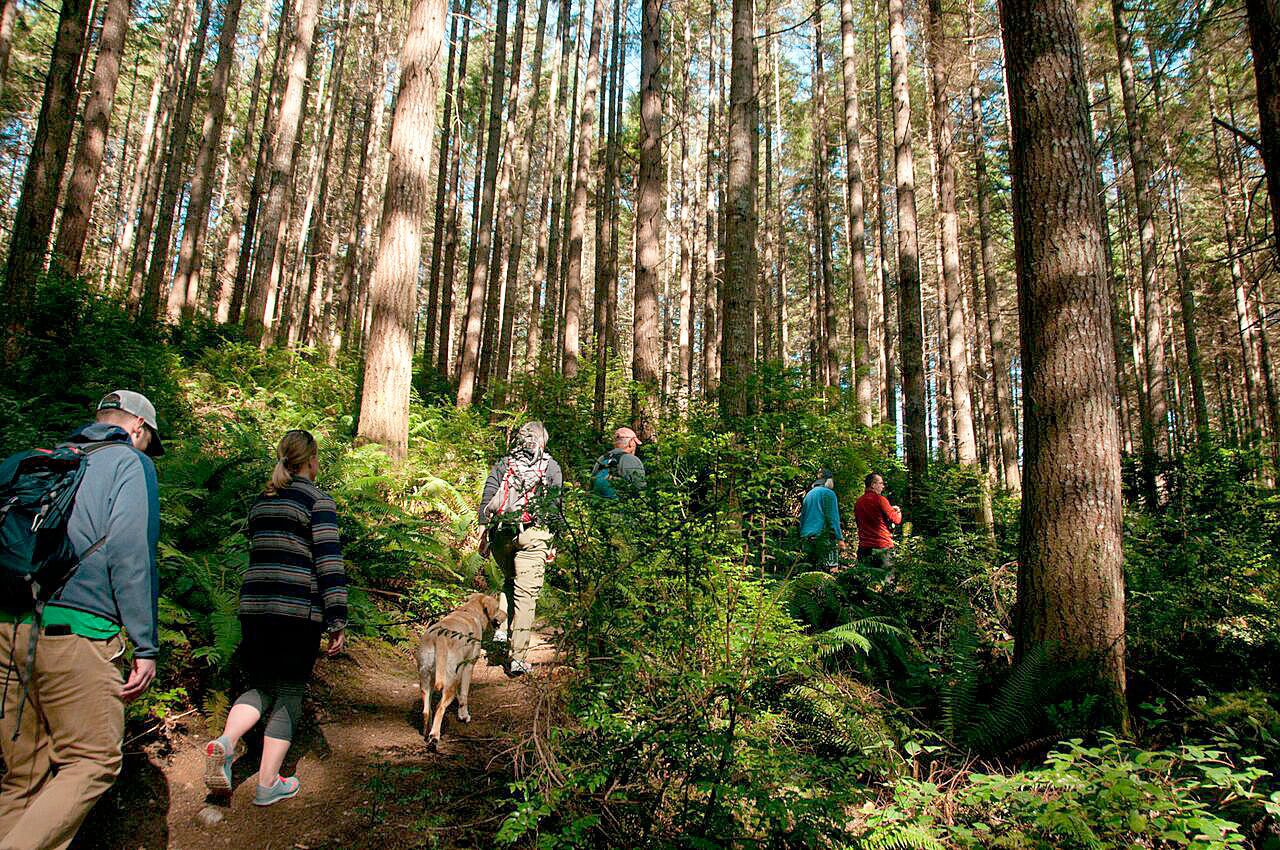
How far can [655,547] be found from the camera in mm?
4074

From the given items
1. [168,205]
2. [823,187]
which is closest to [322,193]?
Answer: [168,205]

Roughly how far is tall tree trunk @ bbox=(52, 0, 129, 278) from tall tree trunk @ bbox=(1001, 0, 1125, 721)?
11552 millimetres

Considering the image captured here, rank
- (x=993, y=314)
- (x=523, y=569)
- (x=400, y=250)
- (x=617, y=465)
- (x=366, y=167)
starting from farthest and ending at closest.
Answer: (x=366, y=167) < (x=993, y=314) < (x=400, y=250) < (x=617, y=465) < (x=523, y=569)

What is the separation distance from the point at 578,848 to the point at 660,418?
23.0 feet

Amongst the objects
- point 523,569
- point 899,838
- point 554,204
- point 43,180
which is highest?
point 554,204

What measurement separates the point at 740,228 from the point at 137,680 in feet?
27.3

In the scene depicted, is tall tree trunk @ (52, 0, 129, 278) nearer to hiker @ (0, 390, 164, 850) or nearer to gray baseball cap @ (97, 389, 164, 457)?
gray baseball cap @ (97, 389, 164, 457)

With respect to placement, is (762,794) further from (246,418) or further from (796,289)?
(796,289)

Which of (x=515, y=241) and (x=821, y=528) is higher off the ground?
(x=515, y=241)

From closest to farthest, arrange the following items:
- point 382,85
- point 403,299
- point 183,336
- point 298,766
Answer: point 298,766 < point 403,299 < point 183,336 < point 382,85

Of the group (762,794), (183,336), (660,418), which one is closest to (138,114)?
(183,336)

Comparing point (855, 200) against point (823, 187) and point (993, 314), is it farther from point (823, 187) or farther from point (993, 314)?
point (823, 187)

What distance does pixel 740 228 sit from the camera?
9055 millimetres

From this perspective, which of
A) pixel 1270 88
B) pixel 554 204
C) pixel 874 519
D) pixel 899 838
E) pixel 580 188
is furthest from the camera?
pixel 554 204
